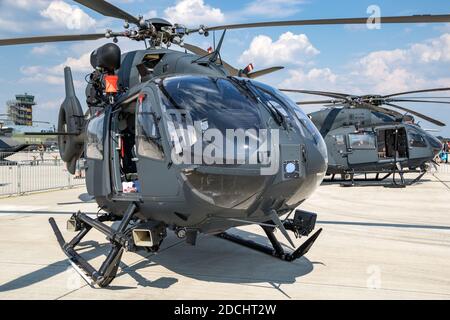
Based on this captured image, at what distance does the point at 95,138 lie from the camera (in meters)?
5.64

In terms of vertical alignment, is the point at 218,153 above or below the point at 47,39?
below

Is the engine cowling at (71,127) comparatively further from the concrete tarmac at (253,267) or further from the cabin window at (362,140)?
the cabin window at (362,140)

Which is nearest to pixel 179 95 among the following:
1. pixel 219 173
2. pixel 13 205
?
pixel 219 173

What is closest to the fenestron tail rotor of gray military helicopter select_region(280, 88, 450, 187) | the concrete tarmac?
gray military helicopter select_region(280, 88, 450, 187)

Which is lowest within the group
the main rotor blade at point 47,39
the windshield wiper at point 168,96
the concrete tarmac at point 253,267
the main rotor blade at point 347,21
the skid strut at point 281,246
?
the concrete tarmac at point 253,267

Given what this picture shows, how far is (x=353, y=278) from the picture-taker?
494cm

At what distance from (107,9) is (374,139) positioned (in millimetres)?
13430

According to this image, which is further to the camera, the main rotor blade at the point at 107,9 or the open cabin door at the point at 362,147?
the open cabin door at the point at 362,147

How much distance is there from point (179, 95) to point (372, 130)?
13957 mm

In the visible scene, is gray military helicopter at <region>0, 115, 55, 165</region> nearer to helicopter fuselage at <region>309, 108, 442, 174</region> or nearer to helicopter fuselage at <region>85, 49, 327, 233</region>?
helicopter fuselage at <region>85, 49, 327, 233</region>

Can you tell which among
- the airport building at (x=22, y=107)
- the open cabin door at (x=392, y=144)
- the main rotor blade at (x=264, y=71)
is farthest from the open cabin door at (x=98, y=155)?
the airport building at (x=22, y=107)

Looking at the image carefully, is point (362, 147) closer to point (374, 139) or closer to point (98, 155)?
point (374, 139)

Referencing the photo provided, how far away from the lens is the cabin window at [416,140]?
16719 millimetres

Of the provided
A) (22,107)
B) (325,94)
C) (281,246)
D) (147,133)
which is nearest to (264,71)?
(281,246)
